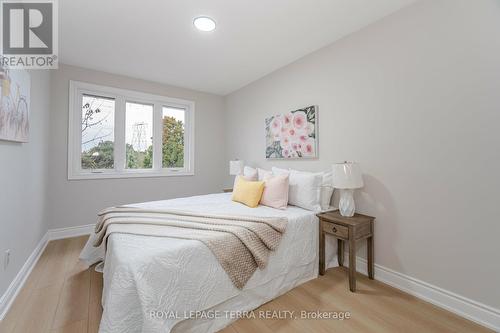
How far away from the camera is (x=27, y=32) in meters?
2.04

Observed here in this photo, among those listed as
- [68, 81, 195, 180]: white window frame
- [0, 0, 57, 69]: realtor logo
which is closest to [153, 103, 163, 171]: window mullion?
[68, 81, 195, 180]: white window frame

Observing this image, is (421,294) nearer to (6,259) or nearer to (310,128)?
(310,128)

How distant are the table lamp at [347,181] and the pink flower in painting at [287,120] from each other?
1087 millimetres

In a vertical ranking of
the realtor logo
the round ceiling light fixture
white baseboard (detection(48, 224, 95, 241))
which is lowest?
white baseboard (detection(48, 224, 95, 241))

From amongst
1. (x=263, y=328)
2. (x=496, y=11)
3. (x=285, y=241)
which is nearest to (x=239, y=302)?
(x=263, y=328)

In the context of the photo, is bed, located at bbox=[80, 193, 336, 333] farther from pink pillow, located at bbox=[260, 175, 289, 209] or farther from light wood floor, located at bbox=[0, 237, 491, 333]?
pink pillow, located at bbox=[260, 175, 289, 209]

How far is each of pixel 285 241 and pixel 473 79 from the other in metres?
1.90

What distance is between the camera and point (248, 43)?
2482 millimetres

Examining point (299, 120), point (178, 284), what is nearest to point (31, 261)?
point (178, 284)

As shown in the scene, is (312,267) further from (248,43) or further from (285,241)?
(248,43)

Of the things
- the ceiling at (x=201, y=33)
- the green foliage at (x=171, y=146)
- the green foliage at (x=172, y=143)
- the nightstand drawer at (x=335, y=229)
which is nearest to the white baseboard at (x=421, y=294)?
the nightstand drawer at (x=335, y=229)

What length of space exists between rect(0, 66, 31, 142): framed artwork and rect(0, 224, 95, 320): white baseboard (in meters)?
1.21

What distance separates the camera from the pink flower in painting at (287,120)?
9.54ft

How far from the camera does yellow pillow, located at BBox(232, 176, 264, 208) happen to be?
2.39 meters
